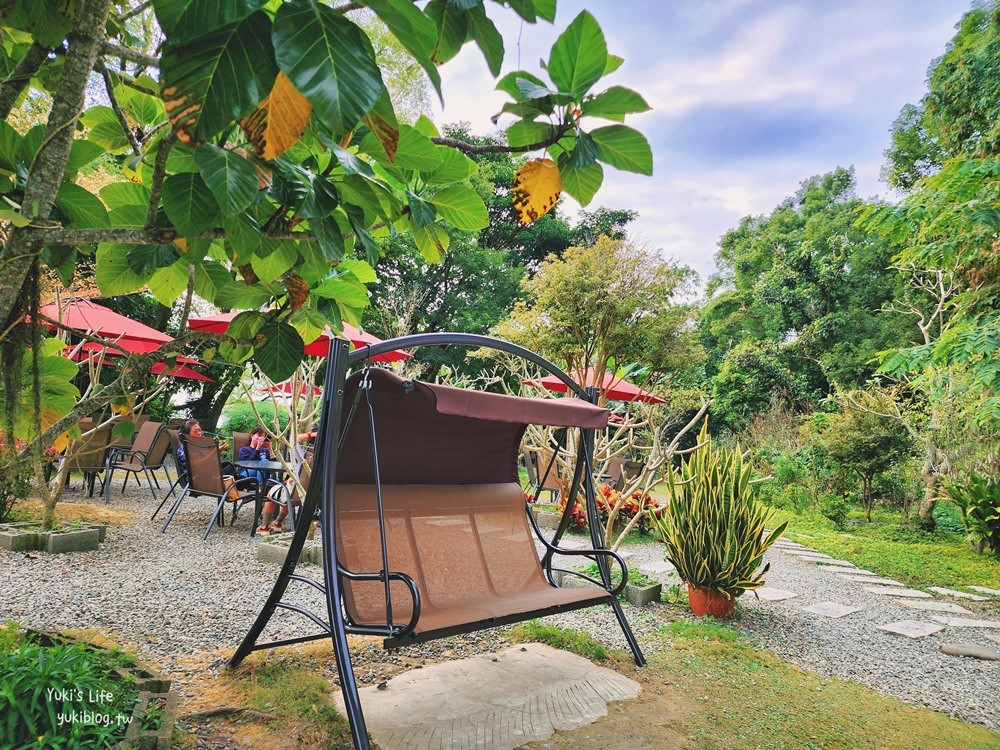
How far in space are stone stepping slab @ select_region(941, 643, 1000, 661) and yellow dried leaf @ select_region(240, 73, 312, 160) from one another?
196 inches

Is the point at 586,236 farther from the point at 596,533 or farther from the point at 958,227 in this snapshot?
the point at 596,533

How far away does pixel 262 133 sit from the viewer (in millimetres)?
842

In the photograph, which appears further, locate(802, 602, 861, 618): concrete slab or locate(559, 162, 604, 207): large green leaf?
locate(802, 602, 861, 618): concrete slab

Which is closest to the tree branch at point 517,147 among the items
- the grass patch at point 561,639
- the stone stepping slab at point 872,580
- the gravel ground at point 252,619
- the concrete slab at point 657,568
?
the gravel ground at point 252,619

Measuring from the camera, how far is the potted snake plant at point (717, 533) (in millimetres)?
3775

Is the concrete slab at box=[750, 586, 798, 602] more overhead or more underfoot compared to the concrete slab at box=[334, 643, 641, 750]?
more overhead

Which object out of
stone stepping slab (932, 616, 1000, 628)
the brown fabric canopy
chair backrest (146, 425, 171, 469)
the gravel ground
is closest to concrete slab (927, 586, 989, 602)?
the gravel ground

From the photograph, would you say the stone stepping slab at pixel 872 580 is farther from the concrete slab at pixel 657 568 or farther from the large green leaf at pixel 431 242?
the large green leaf at pixel 431 242

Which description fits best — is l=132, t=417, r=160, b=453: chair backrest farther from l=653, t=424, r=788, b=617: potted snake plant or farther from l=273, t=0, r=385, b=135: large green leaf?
l=273, t=0, r=385, b=135: large green leaf

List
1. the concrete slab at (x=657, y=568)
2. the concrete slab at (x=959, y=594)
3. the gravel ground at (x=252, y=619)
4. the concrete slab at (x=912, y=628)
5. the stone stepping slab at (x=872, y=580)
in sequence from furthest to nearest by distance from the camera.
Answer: the stone stepping slab at (x=872, y=580), the concrete slab at (x=959, y=594), the concrete slab at (x=657, y=568), the concrete slab at (x=912, y=628), the gravel ground at (x=252, y=619)

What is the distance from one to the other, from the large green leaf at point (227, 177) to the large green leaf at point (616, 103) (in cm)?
56

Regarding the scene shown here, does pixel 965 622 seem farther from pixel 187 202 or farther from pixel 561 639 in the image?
pixel 187 202

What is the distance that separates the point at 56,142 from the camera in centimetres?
98

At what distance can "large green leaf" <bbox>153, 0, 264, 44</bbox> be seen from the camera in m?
0.67
